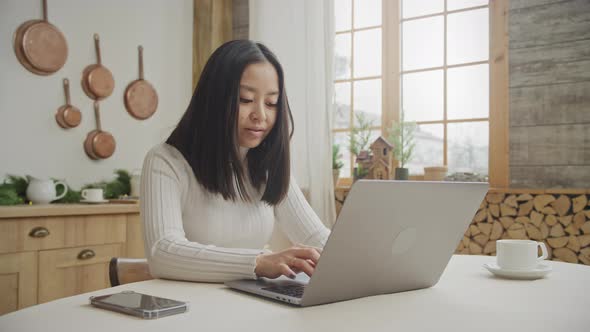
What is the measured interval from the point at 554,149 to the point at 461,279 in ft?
6.12

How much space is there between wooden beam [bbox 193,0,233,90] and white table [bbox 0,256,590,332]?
2.94m

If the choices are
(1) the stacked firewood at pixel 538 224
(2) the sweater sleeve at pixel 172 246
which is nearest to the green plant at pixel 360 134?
(1) the stacked firewood at pixel 538 224

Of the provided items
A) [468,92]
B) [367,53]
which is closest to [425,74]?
[468,92]

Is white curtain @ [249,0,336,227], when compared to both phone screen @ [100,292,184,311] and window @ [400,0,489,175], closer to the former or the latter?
window @ [400,0,489,175]

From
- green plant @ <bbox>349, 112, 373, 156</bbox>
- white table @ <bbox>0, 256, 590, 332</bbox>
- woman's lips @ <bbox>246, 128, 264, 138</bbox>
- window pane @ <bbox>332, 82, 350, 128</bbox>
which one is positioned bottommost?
white table @ <bbox>0, 256, 590, 332</bbox>

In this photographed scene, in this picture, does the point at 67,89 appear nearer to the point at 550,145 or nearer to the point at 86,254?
the point at 86,254

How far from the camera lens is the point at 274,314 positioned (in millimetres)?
776

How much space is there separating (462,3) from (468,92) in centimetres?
55

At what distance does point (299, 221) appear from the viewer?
60.2 inches

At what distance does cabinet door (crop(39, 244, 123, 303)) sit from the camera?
7.51ft

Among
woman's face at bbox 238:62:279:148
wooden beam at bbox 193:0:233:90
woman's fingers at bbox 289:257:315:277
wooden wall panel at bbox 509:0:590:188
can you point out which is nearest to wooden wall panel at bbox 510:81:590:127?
wooden wall panel at bbox 509:0:590:188

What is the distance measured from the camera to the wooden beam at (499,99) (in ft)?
9.37

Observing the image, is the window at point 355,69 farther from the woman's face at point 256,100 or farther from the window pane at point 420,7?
the woman's face at point 256,100

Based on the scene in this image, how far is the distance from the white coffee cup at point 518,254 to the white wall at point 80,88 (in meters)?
2.32
